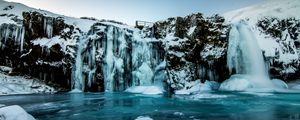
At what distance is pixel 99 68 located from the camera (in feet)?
121

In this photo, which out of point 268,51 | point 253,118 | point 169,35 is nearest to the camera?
point 253,118

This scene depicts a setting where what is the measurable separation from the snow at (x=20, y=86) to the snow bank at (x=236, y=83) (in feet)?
67.1

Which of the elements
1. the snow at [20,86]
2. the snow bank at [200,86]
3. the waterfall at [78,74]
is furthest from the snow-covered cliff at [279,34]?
the snow at [20,86]

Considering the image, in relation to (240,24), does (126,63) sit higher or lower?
lower

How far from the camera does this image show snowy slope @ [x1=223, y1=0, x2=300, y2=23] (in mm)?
38344

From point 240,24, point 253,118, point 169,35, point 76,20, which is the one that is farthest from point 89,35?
point 253,118

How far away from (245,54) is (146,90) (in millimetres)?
13295

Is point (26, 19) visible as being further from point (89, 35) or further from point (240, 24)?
point (240, 24)

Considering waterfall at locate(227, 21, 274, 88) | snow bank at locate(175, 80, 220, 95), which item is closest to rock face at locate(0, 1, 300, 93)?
snow bank at locate(175, 80, 220, 95)

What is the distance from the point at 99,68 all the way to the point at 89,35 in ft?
15.5

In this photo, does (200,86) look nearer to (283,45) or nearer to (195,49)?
(195,49)

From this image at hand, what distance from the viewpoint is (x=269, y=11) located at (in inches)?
1542

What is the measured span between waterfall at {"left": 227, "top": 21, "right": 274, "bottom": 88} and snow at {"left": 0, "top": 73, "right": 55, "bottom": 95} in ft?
73.1

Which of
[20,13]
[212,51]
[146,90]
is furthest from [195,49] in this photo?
[20,13]
